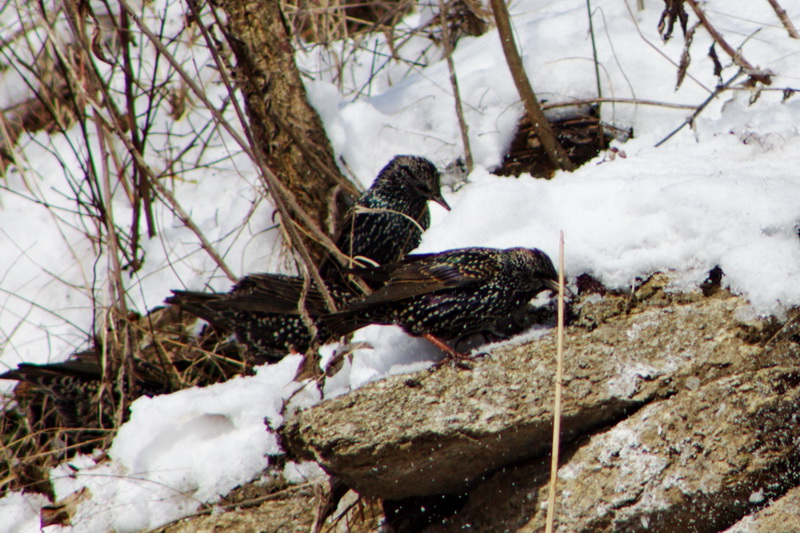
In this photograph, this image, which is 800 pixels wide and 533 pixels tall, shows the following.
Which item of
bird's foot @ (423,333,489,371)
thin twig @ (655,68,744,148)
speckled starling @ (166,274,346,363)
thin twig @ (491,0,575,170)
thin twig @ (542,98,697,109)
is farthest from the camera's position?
thin twig @ (491,0,575,170)

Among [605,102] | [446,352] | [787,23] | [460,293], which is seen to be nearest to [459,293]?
[460,293]

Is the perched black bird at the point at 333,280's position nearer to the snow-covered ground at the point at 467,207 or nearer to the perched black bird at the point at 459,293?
the snow-covered ground at the point at 467,207

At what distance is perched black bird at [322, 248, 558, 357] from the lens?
10.1 ft

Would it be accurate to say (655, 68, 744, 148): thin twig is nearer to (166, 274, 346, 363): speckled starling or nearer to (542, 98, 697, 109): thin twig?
(542, 98, 697, 109): thin twig

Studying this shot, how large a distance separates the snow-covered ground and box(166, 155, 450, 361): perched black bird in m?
0.26

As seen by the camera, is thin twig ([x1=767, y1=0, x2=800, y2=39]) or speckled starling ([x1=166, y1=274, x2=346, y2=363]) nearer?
thin twig ([x1=767, y1=0, x2=800, y2=39])

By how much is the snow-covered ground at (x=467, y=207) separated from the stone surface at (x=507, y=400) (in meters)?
0.22

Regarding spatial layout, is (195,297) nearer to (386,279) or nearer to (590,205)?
(386,279)

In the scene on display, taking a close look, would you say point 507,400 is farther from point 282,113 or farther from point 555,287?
point 282,113

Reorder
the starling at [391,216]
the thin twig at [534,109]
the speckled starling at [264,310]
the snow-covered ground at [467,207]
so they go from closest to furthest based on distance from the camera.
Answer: the snow-covered ground at [467,207]
the speckled starling at [264,310]
the thin twig at [534,109]
the starling at [391,216]

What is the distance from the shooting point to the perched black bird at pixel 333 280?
4.07 meters

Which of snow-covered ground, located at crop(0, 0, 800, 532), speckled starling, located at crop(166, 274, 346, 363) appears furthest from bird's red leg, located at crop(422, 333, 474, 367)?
Answer: speckled starling, located at crop(166, 274, 346, 363)

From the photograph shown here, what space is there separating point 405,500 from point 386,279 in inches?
35.0

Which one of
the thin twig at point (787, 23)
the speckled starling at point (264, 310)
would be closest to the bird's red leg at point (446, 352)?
the speckled starling at point (264, 310)
